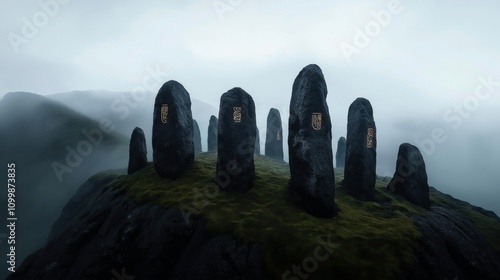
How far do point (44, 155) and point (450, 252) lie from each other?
333 feet

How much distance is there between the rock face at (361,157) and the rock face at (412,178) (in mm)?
4262

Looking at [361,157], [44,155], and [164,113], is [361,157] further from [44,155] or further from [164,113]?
[44,155]

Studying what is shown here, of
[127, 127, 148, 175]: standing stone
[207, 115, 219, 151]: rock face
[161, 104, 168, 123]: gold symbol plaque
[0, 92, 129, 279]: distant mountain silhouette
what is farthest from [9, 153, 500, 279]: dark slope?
[0, 92, 129, 279]: distant mountain silhouette

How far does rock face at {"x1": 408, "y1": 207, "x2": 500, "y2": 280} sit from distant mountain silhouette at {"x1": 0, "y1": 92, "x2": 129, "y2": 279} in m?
65.3

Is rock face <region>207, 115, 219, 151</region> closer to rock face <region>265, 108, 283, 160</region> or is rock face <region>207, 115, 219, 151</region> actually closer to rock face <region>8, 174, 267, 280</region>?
rock face <region>265, 108, 283, 160</region>

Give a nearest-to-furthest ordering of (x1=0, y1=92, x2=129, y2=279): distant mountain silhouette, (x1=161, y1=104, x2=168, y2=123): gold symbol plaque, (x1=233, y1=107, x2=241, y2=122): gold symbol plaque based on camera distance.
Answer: (x1=233, y1=107, x2=241, y2=122): gold symbol plaque
(x1=161, y1=104, x2=168, y2=123): gold symbol plaque
(x1=0, y1=92, x2=129, y2=279): distant mountain silhouette

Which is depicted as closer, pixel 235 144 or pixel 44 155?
pixel 235 144

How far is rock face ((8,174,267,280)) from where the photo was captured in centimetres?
1728

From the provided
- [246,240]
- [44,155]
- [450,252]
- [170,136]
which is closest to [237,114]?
[170,136]

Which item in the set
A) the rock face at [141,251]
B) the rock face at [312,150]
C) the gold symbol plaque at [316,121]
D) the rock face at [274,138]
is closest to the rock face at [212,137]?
the rock face at [274,138]

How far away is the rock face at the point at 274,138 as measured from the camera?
6469 cm

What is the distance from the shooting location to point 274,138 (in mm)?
65750

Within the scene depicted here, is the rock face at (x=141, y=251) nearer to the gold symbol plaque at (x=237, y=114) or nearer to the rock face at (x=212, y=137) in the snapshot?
the gold symbol plaque at (x=237, y=114)

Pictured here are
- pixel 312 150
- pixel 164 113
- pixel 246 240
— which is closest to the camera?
pixel 246 240
